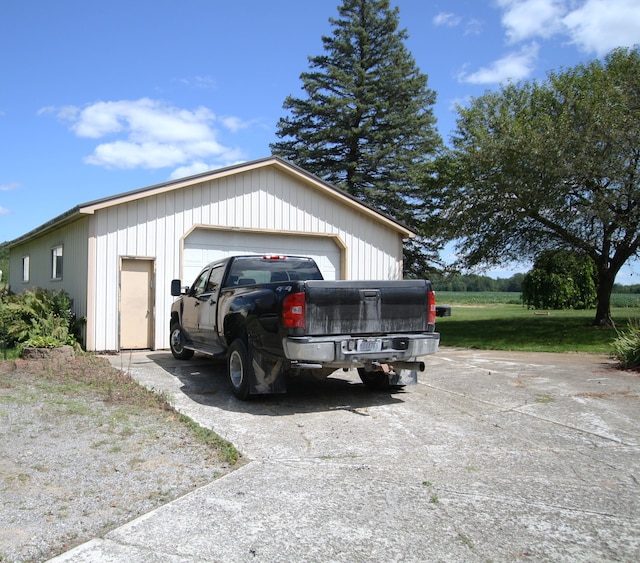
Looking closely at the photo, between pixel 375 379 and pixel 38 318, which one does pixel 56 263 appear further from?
pixel 375 379

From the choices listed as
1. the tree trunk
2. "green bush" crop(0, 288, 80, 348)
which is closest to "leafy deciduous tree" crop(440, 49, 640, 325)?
the tree trunk

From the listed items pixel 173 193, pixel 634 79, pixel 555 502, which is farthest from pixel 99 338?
pixel 634 79

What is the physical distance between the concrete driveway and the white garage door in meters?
5.12

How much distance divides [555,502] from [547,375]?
623 centimetres

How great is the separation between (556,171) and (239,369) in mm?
12247

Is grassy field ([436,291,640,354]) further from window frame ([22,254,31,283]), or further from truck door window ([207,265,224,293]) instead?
window frame ([22,254,31,283])

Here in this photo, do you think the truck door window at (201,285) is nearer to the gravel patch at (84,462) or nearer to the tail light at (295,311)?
the gravel patch at (84,462)

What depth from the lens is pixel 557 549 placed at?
3.61 m

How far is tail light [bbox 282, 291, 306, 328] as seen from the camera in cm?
664

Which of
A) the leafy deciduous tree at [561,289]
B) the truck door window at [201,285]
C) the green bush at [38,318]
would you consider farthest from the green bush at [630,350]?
the leafy deciduous tree at [561,289]

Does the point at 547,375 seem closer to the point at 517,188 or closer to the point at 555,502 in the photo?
the point at 555,502

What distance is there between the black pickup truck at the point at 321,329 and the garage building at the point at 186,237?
4.91 meters

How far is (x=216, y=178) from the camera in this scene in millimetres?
13523

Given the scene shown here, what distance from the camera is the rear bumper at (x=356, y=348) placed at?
21.6ft
